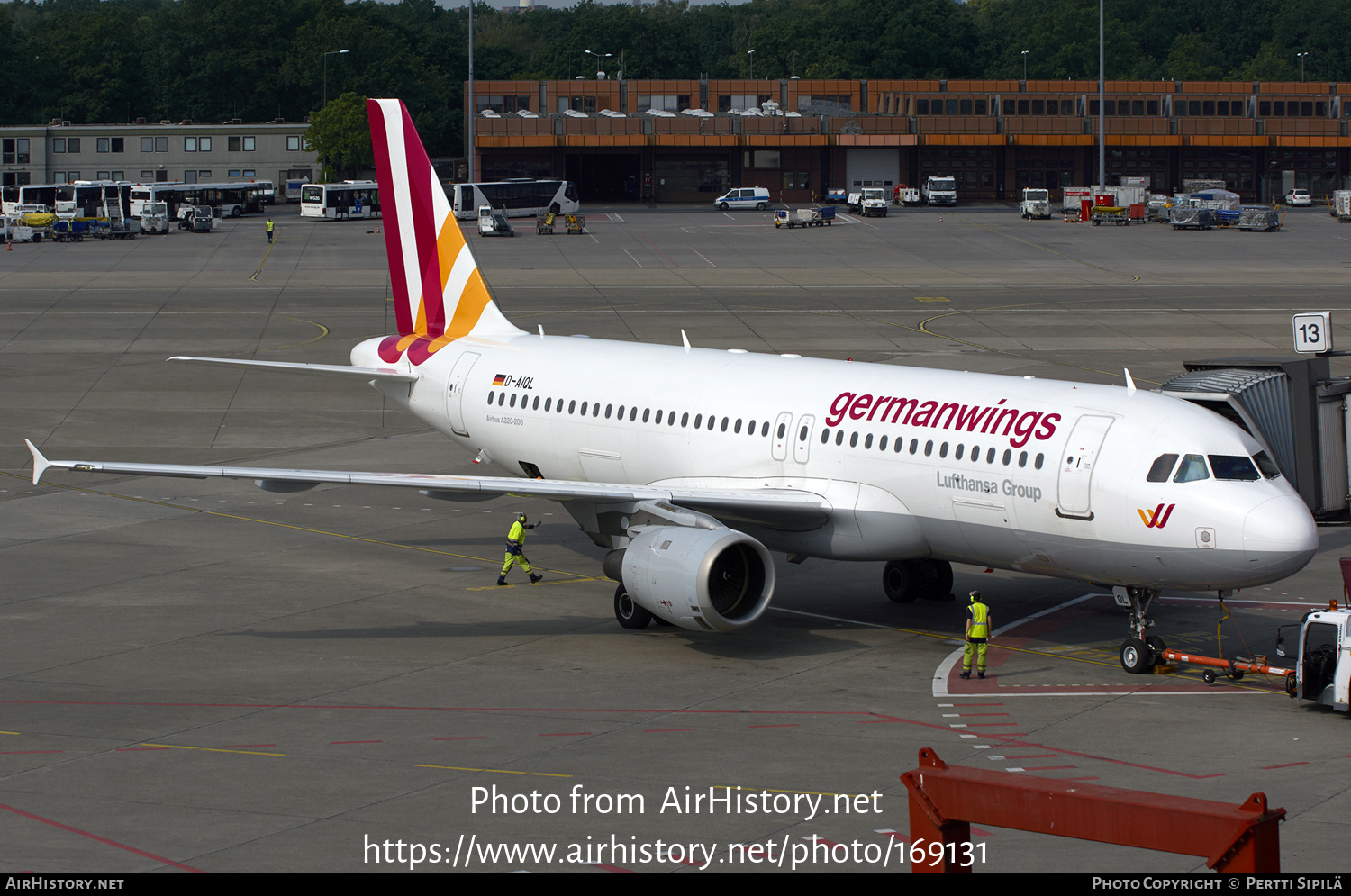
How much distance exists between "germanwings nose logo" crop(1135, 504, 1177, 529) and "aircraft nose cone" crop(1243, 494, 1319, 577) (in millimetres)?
1235

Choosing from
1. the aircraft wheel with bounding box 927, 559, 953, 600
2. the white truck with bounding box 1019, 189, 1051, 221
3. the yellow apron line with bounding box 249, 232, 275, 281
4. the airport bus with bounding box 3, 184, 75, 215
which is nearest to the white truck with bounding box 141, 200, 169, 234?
the yellow apron line with bounding box 249, 232, 275, 281

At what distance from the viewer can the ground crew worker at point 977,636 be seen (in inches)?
1025

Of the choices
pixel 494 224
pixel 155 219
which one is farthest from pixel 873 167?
pixel 155 219

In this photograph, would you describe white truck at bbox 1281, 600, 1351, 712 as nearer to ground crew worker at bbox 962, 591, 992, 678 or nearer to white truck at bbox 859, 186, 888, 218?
ground crew worker at bbox 962, 591, 992, 678

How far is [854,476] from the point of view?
1159 inches

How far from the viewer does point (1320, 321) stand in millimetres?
38125

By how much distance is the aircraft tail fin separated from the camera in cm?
3934

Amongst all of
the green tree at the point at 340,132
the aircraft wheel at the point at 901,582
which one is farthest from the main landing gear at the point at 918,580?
the green tree at the point at 340,132

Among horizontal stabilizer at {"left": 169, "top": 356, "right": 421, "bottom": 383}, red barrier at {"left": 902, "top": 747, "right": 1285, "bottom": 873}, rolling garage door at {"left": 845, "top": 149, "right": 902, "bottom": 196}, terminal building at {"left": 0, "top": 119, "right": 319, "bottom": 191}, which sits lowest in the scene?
red barrier at {"left": 902, "top": 747, "right": 1285, "bottom": 873}

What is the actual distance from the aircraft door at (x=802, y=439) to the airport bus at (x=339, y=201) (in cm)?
12105

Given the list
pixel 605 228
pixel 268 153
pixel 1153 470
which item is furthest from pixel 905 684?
pixel 268 153

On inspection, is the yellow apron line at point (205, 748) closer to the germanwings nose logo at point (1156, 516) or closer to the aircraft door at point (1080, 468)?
the aircraft door at point (1080, 468)

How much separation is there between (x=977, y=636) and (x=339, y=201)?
129m

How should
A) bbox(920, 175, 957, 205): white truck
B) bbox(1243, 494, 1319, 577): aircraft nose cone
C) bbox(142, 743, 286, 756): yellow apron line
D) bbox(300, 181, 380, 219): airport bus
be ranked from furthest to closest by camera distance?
bbox(920, 175, 957, 205): white truck, bbox(300, 181, 380, 219): airport bus, bbox(1243, 494, 1319, 577): aircraft nose cone, bbox(142, 743, 286, 756): yellow apron line
